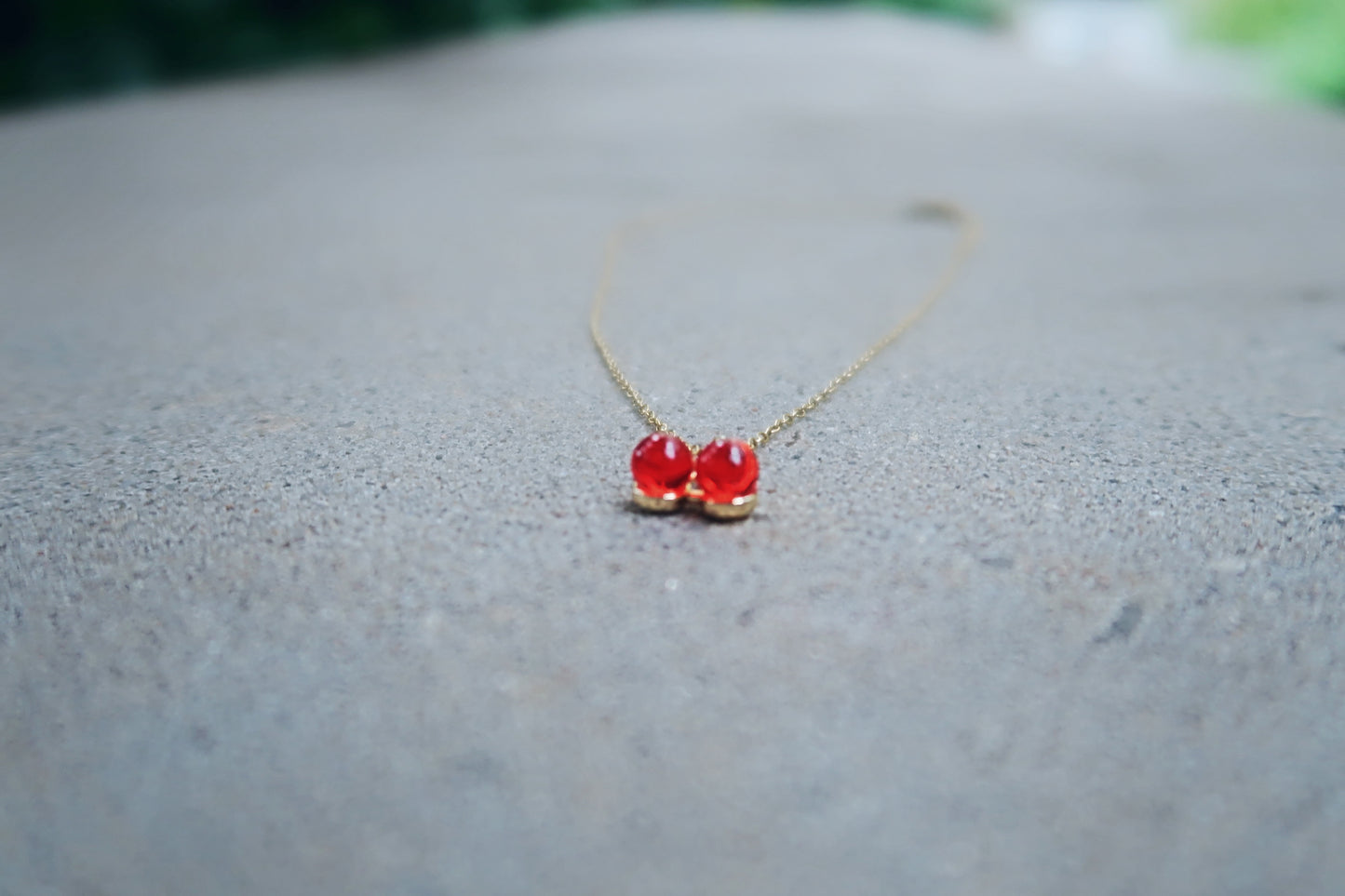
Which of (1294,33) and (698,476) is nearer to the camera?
(698,476)

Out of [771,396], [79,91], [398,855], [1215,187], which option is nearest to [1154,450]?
[771,396]

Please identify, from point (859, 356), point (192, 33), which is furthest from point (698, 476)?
point (192, 33)

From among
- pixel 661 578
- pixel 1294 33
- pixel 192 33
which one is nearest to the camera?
pixel 661 578

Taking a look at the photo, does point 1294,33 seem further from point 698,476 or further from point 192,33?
point 698,476

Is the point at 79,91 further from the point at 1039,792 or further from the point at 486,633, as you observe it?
the point at 1039,792

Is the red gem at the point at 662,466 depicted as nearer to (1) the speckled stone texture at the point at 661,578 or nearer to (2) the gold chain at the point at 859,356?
(1) the speckled stone texture at the point at 661,578

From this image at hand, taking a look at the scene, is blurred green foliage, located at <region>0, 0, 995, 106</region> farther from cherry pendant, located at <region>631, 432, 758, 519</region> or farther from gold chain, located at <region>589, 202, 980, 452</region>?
cherry pendant, located at <region>631, 432, 758, 519</region>

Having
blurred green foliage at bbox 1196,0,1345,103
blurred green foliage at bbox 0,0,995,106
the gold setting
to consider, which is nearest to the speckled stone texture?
the gold setting
